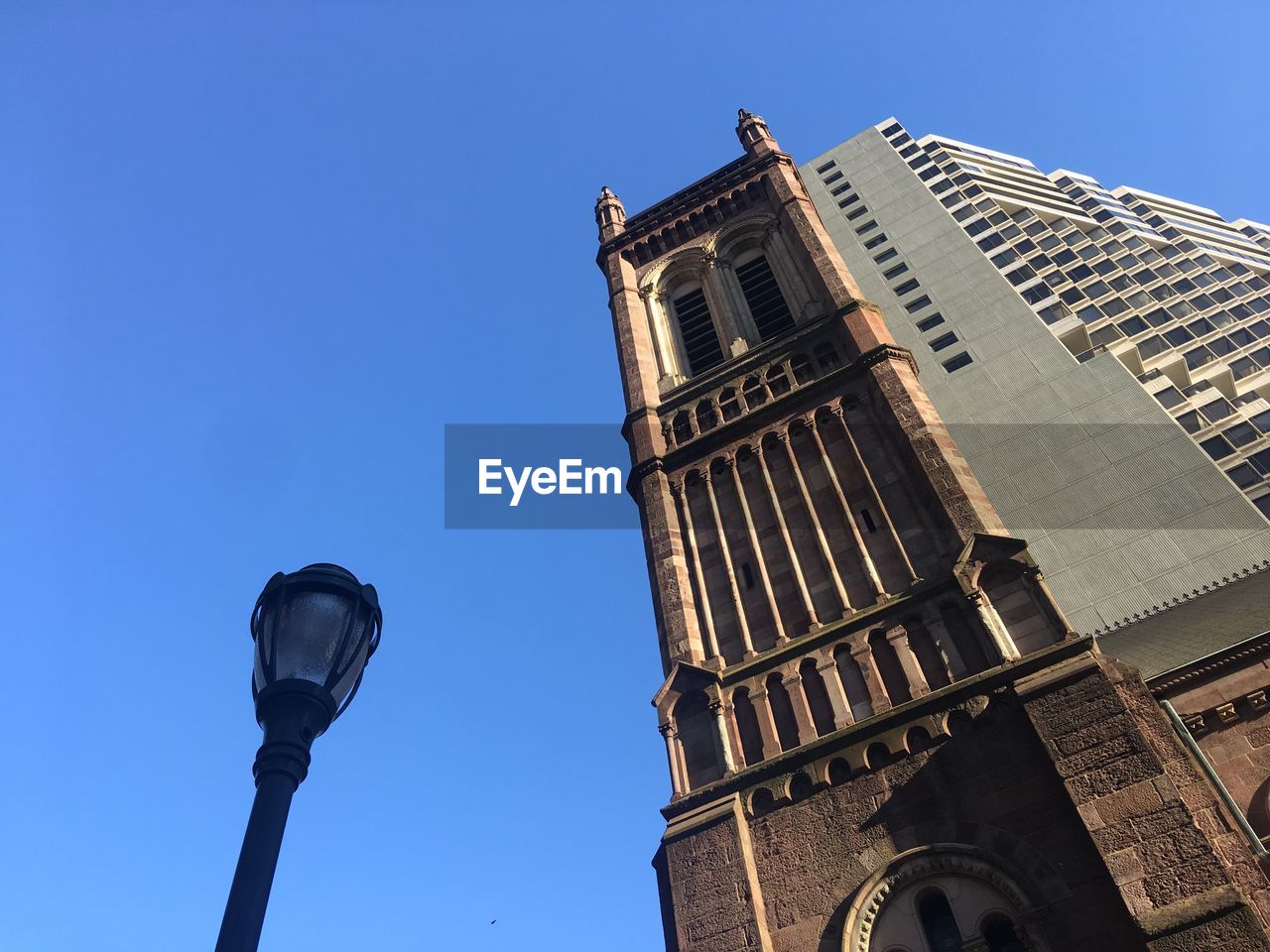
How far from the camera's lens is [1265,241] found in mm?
68812

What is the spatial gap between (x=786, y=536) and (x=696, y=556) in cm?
235

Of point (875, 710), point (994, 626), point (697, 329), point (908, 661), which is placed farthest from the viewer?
point (697, 329)

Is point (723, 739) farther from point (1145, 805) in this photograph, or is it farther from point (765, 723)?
point (1145, 805)

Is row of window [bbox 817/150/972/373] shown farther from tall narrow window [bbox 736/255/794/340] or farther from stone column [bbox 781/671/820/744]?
stone column [bbox 781/671/820/744]

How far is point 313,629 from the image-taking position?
6.83 meters

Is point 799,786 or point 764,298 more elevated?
point 764,298

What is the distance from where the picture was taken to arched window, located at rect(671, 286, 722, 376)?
31406mm

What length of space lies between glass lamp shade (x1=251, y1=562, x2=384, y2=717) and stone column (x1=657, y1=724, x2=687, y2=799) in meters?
12.5

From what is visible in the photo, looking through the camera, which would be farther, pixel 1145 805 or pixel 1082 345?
pixel 1082 345

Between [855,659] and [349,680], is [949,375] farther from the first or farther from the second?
[349,680]

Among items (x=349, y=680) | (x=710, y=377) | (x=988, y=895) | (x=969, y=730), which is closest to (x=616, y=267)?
(x=710, y=377)

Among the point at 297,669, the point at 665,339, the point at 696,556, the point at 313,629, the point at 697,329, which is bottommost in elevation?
the point at 297,669

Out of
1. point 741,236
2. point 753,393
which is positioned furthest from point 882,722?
point 741,236

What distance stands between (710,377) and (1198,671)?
1548cm
